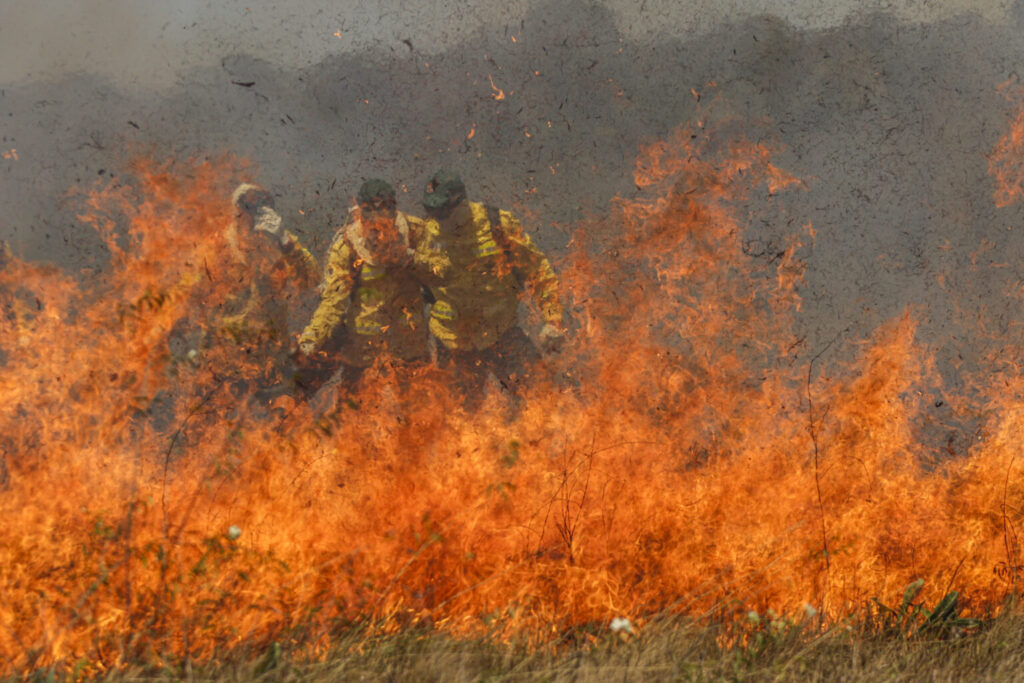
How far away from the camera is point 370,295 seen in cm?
372

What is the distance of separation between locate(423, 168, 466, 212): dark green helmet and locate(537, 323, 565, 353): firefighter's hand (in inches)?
28.1

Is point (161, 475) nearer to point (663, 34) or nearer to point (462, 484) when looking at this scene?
point (462, 484)

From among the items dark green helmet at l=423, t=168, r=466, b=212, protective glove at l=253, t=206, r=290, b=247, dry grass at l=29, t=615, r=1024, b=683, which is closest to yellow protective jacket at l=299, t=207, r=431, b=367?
dark green helmet at l=423, t=168, r=466, b=212

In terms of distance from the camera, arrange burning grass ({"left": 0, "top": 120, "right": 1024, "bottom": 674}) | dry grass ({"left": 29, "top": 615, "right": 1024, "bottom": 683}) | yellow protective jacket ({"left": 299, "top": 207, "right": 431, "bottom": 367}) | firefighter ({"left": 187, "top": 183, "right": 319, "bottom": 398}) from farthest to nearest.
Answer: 1. yellow protective jacket ({"left": 299, "top": 207, "right": 431, "bottom": 367})
2. firefighter ({"left": 187, "top": 183, "right": 319, "bottom": 398})
3. burning grass ({"left": 0, "top": 120, "right": 1024, "bottom": 674})
4. dry grass ({"left": 29, "top": 615, "right": 1024, "bottom": 683})

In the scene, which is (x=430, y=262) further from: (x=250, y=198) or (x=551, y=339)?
(x=250, y=198)

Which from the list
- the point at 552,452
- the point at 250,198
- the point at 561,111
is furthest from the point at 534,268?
the point at 250,198

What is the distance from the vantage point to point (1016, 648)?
129 inches

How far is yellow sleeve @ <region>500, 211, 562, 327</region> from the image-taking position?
3.67 metres

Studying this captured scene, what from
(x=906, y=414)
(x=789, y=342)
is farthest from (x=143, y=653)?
(x=906, y=414)

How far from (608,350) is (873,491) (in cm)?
134

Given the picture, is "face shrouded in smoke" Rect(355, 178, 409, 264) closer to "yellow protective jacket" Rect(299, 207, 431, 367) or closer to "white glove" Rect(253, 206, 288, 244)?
"yellow protective jacket" Rect(299, 207, 431, 367)

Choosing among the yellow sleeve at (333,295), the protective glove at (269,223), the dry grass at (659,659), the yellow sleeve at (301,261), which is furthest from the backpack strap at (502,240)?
the dry grass at (659,659)

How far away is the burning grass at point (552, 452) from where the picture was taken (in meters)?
3.42

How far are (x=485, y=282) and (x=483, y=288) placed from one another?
0.03 m
